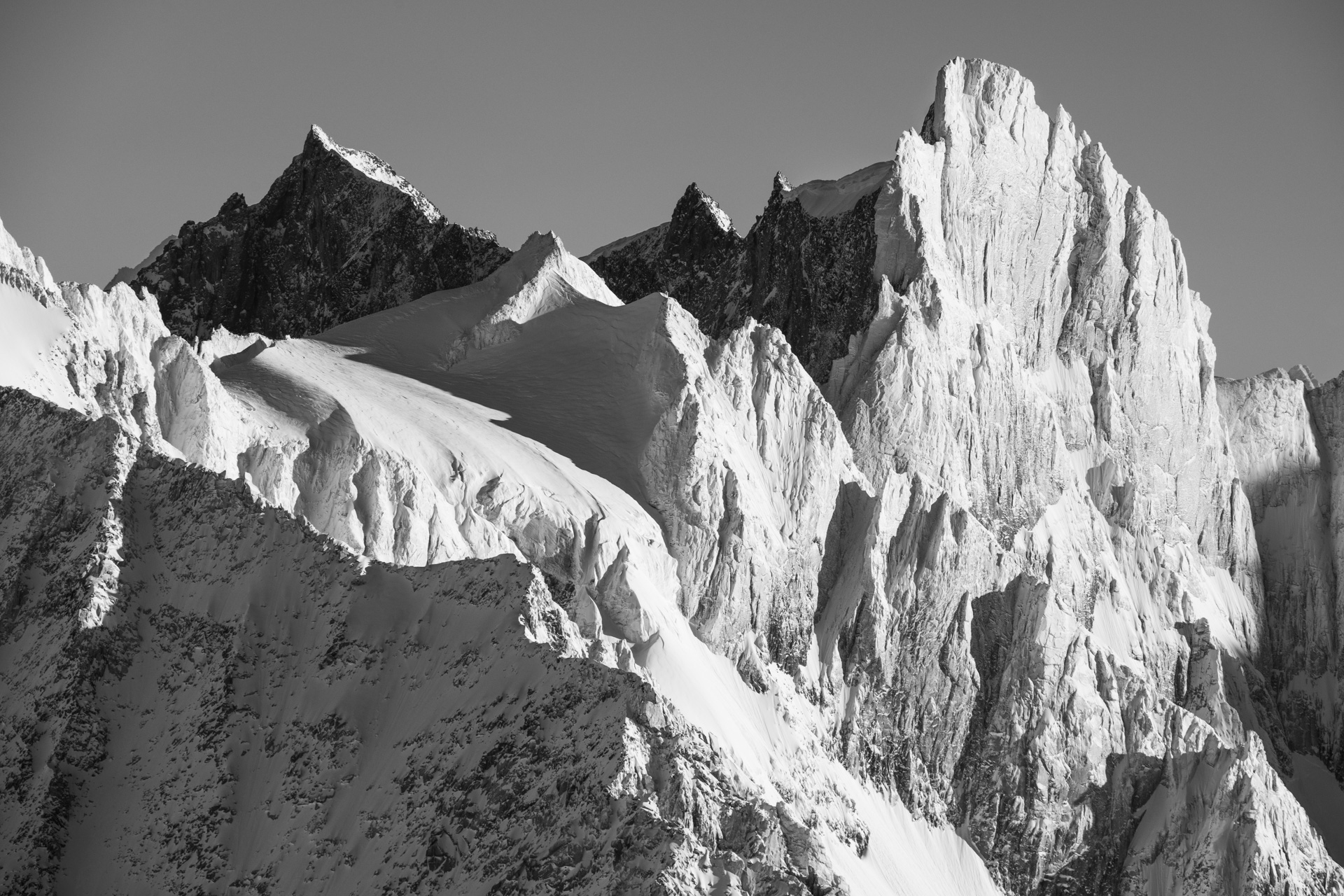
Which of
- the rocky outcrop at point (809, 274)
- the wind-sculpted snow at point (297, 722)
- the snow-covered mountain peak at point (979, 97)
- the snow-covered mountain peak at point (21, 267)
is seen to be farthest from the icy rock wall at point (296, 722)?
the snow-covered mountain peak at point (979, 97)

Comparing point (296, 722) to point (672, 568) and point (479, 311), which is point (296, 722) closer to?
point (672, 568)

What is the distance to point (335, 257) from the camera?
7525 inches

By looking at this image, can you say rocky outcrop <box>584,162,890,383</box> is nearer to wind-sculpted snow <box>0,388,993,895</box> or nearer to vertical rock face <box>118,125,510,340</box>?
vertical rock face <box>118,125,510,340</box>

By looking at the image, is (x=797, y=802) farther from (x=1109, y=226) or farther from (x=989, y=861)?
(x=1109, y=226)

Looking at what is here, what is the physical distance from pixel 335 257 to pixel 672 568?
65.5 meters

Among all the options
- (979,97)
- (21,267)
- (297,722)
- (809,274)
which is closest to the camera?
(297,722)

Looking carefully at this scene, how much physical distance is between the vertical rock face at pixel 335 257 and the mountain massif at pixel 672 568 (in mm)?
454

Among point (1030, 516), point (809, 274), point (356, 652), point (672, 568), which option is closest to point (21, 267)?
point (356, 652)

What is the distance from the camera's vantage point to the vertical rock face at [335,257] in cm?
17838

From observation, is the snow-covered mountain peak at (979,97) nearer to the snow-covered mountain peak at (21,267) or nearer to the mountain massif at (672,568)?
the mountain massif at (672,568)

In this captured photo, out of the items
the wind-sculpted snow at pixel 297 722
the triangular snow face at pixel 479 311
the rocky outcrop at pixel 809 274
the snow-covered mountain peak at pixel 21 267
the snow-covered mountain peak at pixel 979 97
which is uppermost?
the snow-covered mountain peak at pixel 979 97

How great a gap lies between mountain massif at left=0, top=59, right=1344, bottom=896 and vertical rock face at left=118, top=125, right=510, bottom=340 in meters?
0.45

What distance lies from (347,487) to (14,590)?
24.4 metres

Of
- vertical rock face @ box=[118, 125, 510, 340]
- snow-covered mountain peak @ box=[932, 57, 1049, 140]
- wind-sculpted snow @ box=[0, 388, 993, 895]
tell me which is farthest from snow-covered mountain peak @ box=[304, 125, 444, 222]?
wind-sculpted snow @ box=[0, 388, 993, 895]
